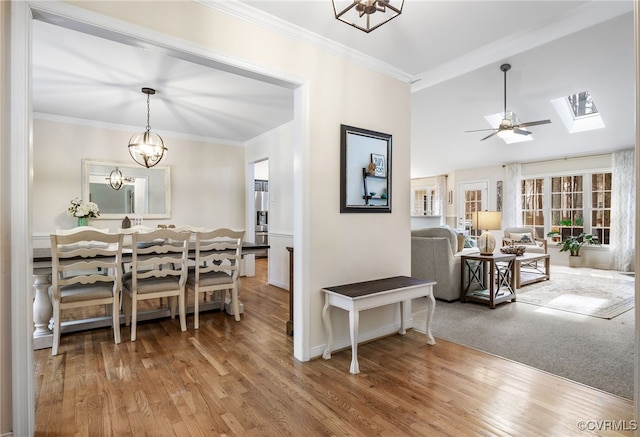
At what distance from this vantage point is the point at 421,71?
10.9 feet

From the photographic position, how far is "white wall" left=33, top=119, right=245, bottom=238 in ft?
15.2

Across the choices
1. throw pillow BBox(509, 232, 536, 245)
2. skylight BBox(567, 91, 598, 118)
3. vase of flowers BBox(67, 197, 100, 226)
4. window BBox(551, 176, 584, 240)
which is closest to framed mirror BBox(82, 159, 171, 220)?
vase of flowers BBox(67, 197, 100, 226)

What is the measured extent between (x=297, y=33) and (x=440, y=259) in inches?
132

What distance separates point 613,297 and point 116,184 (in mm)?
7508

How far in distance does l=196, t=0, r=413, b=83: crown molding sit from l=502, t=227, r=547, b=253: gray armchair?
540 centimetres

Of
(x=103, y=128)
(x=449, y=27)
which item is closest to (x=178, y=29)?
(x=449, y=27)

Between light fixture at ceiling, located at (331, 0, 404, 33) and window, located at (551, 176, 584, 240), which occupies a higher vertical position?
light fixture at ceiling, located at (331, 0, 404, 33)

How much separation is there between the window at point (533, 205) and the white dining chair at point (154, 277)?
821cm

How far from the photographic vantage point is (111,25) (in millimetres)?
1830

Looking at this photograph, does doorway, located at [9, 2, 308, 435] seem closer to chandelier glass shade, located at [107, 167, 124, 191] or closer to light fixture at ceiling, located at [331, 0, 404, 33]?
light fixture at ceiling, located at [331, 0, 404, 33]

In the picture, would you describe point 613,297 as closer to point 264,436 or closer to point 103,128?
point 264,436

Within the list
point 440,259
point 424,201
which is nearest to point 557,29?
point 440,259

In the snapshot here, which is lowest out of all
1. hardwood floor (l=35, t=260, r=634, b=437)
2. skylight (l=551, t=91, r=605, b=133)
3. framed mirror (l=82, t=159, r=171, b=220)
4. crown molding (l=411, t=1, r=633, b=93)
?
hardwood floor (l=35, t=260, r=634, b=437)

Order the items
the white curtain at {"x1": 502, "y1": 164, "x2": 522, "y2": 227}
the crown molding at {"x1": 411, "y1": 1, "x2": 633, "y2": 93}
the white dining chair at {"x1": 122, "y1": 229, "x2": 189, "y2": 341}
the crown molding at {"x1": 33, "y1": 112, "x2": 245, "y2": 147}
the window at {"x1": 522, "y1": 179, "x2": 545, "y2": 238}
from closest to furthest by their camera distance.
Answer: the crown molding at {"x1": 411, "y1": 1, "x2": 633, "y2": 93} → the white dining chair at {"x1": 122, "y1": 229, "x2": 189, "y2": 341} → the crown molding at {"x1": 33, "y1": 112, "x2": 245, "y2": 147} → the window at {"x1": 522, "y1": 179, "x2": 545, "y2": 238} → the white curtain at {"x1": 502, "y1": 164, "x2": 522, "y2": 227}
